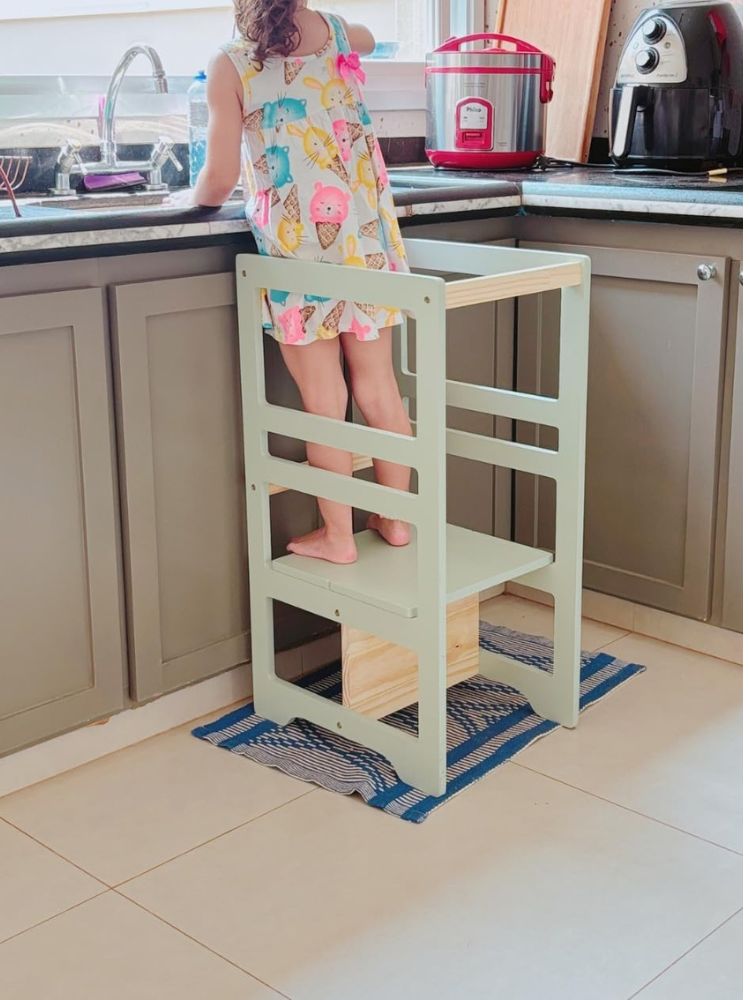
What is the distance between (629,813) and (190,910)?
27.3 inches

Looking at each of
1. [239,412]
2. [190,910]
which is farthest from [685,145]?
[190,910]

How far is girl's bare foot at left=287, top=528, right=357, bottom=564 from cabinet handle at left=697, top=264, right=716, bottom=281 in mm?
800

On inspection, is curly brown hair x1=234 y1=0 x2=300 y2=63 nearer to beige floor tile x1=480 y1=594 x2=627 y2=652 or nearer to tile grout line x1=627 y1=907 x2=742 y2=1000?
beige floor tile x1=480 y1=594 x2=627 y2=652

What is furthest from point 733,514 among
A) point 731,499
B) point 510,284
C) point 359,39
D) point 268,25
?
point 268,25

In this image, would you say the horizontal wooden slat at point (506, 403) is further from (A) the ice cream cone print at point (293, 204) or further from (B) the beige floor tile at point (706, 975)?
(B) the beige floor tile at point (706, 975)

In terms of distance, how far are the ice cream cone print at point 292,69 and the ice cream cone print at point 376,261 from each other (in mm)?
296

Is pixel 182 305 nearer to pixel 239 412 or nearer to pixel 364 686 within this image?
pixel 239 412

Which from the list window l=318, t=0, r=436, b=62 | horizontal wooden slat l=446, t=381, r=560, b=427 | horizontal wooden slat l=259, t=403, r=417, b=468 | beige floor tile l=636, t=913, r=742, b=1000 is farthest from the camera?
window l=318, t=0, r=436, b=62

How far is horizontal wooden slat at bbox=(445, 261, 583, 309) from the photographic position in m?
1.83

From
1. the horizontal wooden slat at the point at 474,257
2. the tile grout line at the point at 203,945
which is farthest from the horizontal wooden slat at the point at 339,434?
the tile grout line at the point at 203,945

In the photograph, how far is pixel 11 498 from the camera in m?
1.89

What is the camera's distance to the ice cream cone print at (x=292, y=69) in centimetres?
197

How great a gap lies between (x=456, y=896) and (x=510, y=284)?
0.90 metres

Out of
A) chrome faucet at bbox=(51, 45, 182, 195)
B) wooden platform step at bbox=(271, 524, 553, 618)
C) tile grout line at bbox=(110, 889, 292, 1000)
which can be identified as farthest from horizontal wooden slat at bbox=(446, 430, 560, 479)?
tile grout line at bbox=(110, 889, 292, 1000)
